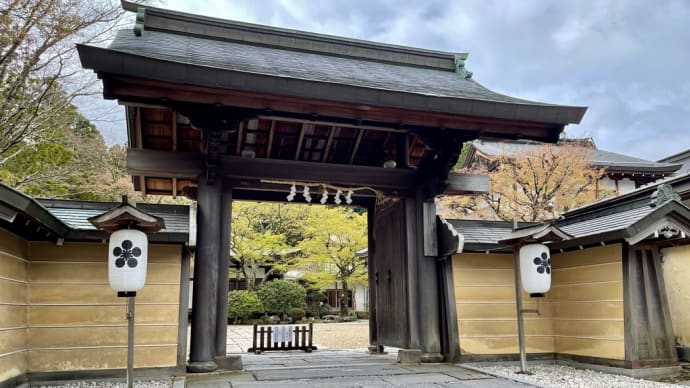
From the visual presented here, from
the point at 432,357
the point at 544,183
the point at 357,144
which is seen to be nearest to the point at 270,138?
the point at 357,144

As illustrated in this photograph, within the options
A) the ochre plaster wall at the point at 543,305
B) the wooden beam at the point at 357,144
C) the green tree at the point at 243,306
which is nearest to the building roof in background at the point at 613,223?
the ochre plaster wall at the point at 543,305

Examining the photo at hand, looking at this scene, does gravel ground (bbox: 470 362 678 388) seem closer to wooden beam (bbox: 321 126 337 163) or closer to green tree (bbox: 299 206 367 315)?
wooden beam (bbox: 321 126 337 163)

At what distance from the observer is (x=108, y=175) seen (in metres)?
13.9

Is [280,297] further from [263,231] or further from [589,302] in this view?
[589,302]

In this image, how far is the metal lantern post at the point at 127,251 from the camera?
4.66 meters

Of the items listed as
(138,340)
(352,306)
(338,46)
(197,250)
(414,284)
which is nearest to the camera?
(138,340)

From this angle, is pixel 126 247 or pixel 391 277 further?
pixel 391 277

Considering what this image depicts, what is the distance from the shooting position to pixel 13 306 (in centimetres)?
480

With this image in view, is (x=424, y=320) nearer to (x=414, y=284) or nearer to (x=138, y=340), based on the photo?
(x=414, y=284)

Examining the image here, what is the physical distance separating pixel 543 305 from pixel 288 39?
5751 mm

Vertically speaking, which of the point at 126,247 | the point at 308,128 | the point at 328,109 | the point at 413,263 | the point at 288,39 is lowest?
the point at 413,263

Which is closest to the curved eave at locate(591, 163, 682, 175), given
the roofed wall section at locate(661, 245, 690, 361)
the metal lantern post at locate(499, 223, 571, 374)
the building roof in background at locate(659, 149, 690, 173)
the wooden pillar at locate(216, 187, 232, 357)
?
the building roof in background at locate(659, 149, 690, 173)

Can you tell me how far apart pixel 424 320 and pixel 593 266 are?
2368mm

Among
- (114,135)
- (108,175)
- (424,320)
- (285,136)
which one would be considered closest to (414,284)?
(424,320)
